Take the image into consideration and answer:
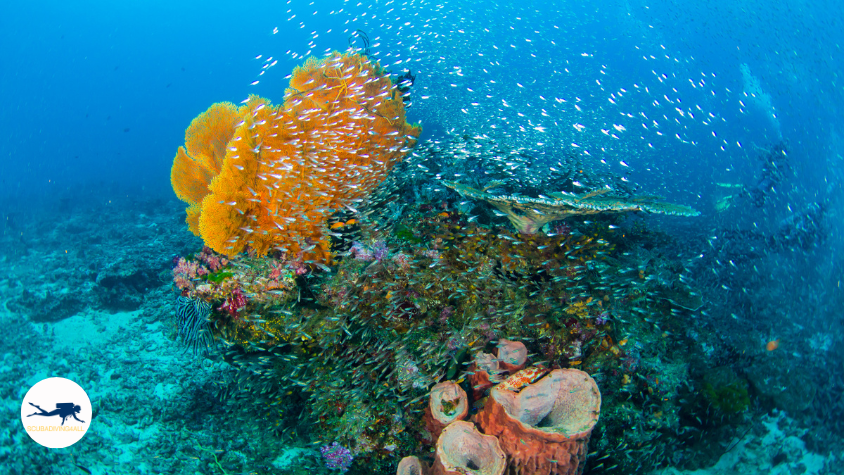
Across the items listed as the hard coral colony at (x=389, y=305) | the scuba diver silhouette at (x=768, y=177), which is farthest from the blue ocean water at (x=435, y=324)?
the scuba diver silhouette at (x=768, y=177)

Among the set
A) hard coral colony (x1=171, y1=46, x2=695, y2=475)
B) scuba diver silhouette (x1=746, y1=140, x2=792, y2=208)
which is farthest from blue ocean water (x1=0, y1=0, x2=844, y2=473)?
scuba diver silhouette (x1=746, y1=140, x2=792, y2=208)

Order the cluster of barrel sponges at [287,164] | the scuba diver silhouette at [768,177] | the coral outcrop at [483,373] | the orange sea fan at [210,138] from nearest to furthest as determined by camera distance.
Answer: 1. the coral outcrop at [483,373]
2. the cluster of barrel sponges at [287,164]
3. the orange sea fan at [210,138]
4. the scuba diver silhouette at [768,177]

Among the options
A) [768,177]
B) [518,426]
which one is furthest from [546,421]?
[768,177]

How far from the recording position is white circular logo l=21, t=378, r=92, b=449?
625 centimetres

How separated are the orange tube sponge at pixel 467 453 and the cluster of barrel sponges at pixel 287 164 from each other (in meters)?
2.80

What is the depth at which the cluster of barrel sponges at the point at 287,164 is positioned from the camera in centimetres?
473

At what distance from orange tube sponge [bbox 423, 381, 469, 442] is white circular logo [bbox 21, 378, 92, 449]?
23.4ft

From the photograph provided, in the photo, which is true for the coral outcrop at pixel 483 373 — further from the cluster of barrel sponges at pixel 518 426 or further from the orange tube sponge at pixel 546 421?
the orange tube sponge at pixel 546 421

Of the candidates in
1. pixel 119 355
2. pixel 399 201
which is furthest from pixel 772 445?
pixel 119 355

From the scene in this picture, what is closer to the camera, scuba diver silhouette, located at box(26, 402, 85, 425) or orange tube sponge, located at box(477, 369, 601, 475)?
orange tube sponge, located at box(477, 369, 601, 475)

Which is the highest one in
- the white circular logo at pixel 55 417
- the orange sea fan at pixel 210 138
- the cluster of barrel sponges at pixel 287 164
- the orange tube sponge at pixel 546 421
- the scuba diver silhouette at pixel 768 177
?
the orange sea fan at pixel 210 138

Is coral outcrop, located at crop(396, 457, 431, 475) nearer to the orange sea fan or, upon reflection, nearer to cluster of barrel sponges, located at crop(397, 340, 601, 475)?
cluster of barrel sponges, located at crop(397, 340, 601, 475)

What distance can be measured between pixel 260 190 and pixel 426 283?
281 centimetres

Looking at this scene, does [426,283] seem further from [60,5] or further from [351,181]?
[60,5]
